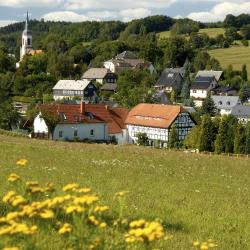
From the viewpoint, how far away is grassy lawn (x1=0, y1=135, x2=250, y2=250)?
12.0 metres

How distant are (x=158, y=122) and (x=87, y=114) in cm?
1114

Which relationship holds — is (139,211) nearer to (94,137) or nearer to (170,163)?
(170,163)

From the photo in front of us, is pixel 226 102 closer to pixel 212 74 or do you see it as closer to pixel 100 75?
pixel 212 74

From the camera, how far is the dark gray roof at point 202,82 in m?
142

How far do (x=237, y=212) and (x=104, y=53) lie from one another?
174 m

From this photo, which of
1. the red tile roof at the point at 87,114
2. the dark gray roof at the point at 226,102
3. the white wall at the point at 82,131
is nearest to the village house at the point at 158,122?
the red tile roof at the point at 87,114

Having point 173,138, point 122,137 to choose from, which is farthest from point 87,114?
point 173,138

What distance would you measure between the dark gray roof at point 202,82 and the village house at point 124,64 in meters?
18.1

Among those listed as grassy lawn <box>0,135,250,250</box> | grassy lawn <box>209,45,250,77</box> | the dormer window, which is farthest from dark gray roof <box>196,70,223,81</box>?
grassy lawn <box>0,135,250,250</box>

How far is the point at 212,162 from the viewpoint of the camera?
29.7 meters

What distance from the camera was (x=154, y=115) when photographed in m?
81.1

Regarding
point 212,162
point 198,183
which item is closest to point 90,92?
point 212,162

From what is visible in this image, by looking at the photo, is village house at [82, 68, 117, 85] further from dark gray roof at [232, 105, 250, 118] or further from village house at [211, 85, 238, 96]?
dark gray roof at [232, 105, 250, 118]

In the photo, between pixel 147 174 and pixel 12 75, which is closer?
pixel 147 174
